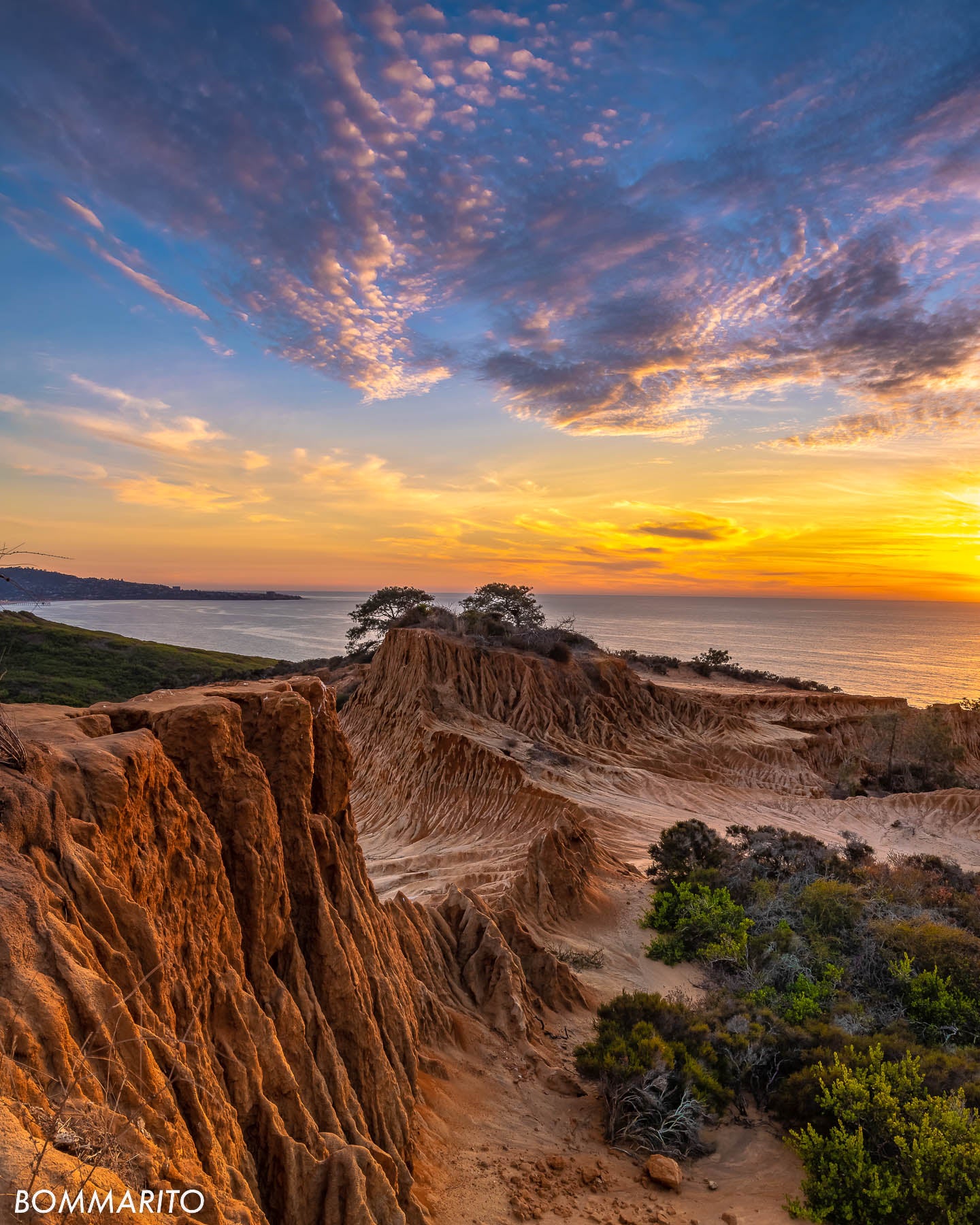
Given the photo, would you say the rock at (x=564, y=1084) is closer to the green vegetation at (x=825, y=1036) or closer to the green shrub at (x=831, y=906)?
the green vegetation at (x=825, y=1036)

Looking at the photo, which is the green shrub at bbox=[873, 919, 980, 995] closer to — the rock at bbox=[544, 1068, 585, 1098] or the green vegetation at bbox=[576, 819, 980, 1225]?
the green vegetation at bbox=[576, 819, 980, 1225]

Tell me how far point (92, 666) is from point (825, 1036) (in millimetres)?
69201

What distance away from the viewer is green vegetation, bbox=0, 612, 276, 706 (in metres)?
52.1

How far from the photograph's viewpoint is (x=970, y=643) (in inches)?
4712

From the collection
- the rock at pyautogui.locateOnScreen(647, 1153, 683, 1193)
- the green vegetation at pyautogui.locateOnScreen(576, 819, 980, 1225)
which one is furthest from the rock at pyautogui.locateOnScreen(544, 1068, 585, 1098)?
the rock at pyautogui.locateOnScreen(647, 1153, 683, 1193)

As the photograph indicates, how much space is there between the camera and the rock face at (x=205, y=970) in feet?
11.7

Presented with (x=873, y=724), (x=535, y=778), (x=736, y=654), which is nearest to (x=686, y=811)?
(x=535, y=778)

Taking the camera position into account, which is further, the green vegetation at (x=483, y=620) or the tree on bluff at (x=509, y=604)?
the tree on bluff at (x=509, y=604)

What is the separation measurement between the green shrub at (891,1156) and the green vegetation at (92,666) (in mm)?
47835

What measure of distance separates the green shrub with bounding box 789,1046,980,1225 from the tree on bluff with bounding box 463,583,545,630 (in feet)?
121

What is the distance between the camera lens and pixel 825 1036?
10.2 m

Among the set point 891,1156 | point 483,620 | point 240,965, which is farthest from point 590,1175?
point 483,620

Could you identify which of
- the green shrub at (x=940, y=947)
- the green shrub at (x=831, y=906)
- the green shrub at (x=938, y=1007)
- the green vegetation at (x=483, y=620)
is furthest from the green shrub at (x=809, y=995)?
the green vegetation at (x=483, y=620)

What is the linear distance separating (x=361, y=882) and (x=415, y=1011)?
252 centimetres
